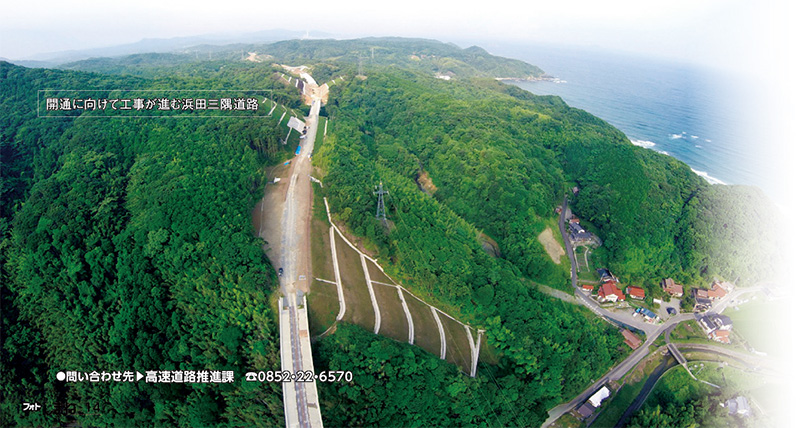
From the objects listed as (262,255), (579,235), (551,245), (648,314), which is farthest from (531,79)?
(262,255)

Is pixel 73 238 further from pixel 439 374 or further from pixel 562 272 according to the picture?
pixel 562 272

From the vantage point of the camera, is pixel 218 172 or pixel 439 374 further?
pixel 218 172

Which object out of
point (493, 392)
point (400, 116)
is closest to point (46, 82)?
point (400, 116)

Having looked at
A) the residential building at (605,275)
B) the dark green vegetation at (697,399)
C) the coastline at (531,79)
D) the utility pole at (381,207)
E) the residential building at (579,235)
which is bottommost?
the dark green vegetation at (697,399)

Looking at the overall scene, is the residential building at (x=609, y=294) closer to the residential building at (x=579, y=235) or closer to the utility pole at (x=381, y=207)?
the residential building at (x=579, y=235)

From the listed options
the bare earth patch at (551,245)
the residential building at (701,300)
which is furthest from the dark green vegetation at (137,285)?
the residential building at (701,300)

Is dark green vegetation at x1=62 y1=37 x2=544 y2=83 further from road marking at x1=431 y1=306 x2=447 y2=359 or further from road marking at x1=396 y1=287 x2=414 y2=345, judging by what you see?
road marking at x1=431 y1=306 x2=447 y2=359
